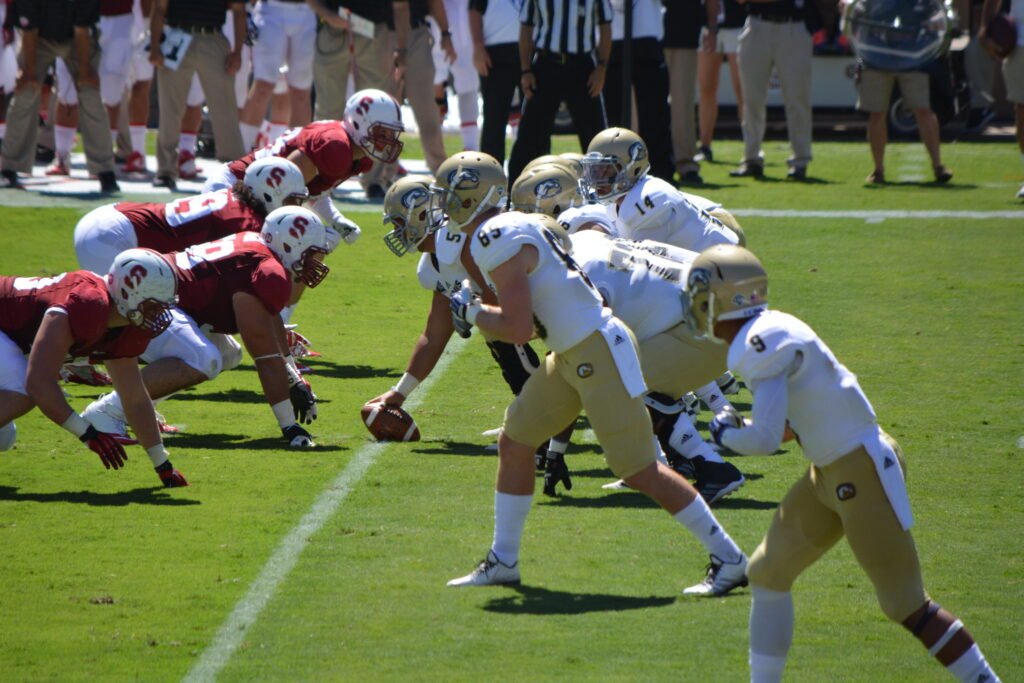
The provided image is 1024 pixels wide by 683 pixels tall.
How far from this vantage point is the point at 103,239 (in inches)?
324

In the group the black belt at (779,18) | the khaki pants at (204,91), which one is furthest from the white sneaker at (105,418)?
the black belt at (779,18)

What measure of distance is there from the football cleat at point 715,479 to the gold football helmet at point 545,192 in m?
1.37

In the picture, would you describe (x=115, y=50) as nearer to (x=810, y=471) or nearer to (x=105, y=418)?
(x=105, y=418)

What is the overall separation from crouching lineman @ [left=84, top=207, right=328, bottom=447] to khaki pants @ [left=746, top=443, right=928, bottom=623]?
11.1 ft

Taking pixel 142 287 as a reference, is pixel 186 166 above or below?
below

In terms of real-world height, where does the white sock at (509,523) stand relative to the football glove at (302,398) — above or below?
above

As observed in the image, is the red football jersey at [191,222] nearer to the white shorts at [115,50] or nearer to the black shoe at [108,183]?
the black shoe at [108,183]

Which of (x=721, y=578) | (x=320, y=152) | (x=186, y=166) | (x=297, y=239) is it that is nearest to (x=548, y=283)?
(x=721, y=578)

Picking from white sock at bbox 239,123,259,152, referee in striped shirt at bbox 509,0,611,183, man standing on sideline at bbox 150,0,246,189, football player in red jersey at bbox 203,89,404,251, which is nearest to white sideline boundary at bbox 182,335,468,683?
football player in red jersey at bbox 203,89,404,251

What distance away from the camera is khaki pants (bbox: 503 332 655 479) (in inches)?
204

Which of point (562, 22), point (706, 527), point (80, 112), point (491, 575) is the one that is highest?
point (562, 22)

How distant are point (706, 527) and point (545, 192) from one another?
89.7 inches

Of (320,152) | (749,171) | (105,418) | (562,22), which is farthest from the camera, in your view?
(749,171)

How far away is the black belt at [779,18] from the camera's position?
14.3 meters
